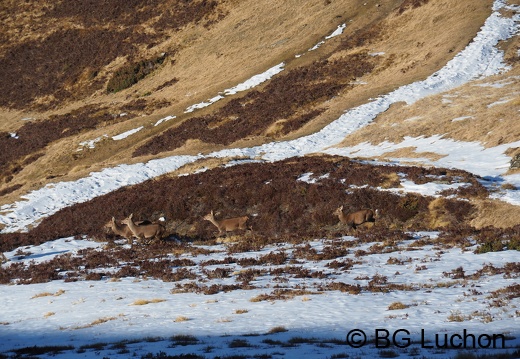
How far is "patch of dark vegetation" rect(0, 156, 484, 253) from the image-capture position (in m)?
27.2

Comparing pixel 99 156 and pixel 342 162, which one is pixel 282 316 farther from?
pixel 99 156

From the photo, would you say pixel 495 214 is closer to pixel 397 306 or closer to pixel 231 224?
pixel 231 224

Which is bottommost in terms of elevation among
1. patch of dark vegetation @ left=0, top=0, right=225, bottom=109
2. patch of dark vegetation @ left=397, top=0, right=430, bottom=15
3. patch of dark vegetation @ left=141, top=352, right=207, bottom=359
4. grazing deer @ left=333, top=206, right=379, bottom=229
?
grazing deer @ left=333, top=206, right=379, bottom=229

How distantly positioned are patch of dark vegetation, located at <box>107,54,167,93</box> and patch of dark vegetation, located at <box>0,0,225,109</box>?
2.40 m

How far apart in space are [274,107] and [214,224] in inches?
1181

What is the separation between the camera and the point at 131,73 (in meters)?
82.4

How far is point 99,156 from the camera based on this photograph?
2261 inches

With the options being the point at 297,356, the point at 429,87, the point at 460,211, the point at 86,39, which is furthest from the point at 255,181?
the point at 86,39

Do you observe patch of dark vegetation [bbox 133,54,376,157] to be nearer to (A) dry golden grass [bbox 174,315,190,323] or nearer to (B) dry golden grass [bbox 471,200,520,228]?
(B) dry golden grass [bbox 471,200,520,228]

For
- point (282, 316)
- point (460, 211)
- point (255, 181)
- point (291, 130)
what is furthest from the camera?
point (291, 130)

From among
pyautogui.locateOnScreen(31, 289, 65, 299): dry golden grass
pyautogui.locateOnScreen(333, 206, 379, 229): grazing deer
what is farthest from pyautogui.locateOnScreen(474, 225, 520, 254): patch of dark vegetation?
pyautogui.locateOnScreen(31, 289, 65, 299): dry golden grass

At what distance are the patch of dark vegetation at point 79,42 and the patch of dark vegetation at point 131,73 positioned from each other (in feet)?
7.89

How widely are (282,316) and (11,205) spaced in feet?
103

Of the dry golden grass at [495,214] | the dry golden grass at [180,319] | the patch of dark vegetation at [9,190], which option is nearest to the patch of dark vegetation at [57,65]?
the patch of dark vegetation at [9,190]
